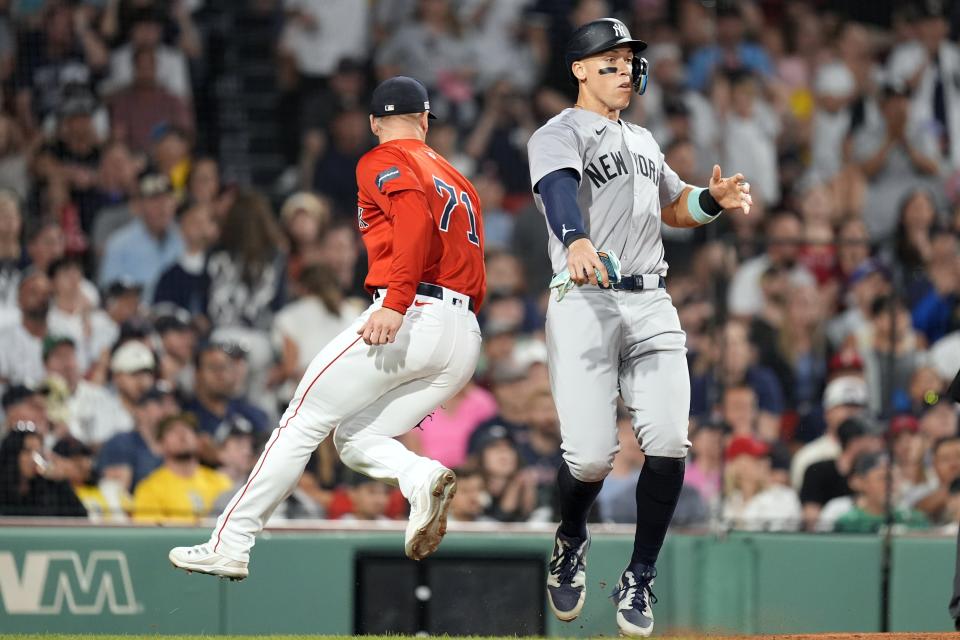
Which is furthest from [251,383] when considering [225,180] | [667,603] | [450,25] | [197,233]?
[450,25]

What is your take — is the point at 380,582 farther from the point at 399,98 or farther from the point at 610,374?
the point at 399,98

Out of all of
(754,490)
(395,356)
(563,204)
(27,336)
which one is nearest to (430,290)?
(395,356)

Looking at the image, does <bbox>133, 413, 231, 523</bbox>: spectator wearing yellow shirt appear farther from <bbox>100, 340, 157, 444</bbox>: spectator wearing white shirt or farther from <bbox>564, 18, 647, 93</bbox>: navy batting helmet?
<bbox>564, 18, 647, 93</bbox>: navy batting helmet

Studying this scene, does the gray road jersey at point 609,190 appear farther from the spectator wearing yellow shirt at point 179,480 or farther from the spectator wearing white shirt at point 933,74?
the spectator wearing white shirt at point 933,74

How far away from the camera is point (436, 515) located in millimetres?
4770

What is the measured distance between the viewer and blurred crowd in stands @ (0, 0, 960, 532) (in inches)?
305

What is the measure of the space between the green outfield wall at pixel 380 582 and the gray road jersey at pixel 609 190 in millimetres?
2612

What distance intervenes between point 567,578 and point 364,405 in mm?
1002

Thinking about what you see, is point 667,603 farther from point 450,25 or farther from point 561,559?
point 450,25

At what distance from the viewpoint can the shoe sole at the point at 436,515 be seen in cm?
476

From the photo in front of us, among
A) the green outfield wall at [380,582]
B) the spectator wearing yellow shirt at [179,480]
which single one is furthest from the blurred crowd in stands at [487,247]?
the green outfield wall at [380,582]

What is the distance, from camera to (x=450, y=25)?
10.6 metres

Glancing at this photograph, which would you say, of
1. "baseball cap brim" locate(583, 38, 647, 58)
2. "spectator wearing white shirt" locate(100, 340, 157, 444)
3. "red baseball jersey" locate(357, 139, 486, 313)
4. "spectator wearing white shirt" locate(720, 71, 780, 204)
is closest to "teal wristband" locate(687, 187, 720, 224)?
"baseball cap brim" locate(583, 38, 647, 58)

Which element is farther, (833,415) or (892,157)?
(892,157)
